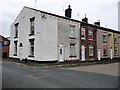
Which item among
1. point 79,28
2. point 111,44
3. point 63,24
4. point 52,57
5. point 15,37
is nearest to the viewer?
point 52,57

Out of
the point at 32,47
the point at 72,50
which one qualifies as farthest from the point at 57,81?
the point at 72,50

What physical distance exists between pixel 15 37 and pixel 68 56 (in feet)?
34.7

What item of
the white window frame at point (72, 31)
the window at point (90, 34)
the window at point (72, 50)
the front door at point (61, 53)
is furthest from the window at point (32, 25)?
the window at point (90, 34)

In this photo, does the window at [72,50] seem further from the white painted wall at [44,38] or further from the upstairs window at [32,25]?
the upstairs window at [32,25]

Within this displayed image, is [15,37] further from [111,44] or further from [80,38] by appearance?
[111,44]

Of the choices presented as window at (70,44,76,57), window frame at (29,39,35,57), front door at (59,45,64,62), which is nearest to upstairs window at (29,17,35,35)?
window frame at (29,39,35,57)

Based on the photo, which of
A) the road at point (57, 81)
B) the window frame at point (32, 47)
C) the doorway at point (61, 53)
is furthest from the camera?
the window frame at point (32, 47)

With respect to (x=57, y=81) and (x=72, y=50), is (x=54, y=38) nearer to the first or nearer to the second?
(x=72, y=50)

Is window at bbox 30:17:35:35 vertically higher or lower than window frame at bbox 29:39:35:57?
higher

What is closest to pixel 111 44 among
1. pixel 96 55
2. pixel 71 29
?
pixel 96 55

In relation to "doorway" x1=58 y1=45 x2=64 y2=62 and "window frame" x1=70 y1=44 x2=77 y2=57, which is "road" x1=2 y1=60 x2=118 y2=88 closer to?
"doorway" x1=58 y1=45 x2=64 y2=62

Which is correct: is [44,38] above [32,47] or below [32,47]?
above

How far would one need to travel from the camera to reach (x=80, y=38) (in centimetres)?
2678

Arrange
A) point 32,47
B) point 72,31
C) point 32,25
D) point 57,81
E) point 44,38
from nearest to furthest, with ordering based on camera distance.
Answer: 1. point 57,81
2. point 44,38
3. point 32,47
4. point 32,25
5. point 72,31
